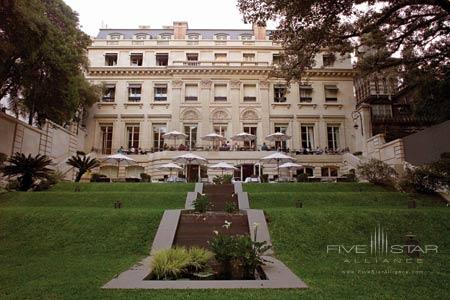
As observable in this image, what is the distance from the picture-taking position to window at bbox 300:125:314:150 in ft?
107

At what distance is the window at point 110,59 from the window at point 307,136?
20.1 metres

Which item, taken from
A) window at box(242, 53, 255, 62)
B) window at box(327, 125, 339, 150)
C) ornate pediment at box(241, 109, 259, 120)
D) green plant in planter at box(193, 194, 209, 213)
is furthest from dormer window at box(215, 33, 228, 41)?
green plant in planter at box(193, 194, 209, 213)

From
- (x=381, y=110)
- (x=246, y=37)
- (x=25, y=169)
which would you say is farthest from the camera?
(x=246, y=37)

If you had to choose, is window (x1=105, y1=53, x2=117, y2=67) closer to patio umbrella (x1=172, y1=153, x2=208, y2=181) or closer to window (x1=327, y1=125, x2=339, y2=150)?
patio umbrella (x1=172, y1=153, x2=208, y2=181)

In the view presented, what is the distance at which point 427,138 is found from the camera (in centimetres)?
1778

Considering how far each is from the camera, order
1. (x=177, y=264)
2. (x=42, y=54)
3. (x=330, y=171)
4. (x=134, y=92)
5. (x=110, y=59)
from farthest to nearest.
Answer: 1. (x=110, y=59)
2. (x=134, y=92)
3. (x=330, y=171)
4. (x=42, y=54)
5. (x=177, y=264)

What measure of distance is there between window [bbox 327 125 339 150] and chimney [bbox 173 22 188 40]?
1778 cm

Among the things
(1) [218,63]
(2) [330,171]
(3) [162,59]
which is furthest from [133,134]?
(2) [330,171]

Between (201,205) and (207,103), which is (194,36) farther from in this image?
(201,205)

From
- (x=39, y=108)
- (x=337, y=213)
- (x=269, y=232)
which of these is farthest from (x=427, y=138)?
(x=39, y=108)

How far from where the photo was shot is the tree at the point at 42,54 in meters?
13.2

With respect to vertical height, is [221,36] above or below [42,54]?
above

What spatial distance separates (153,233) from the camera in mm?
10516

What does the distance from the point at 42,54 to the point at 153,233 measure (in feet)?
41.3
